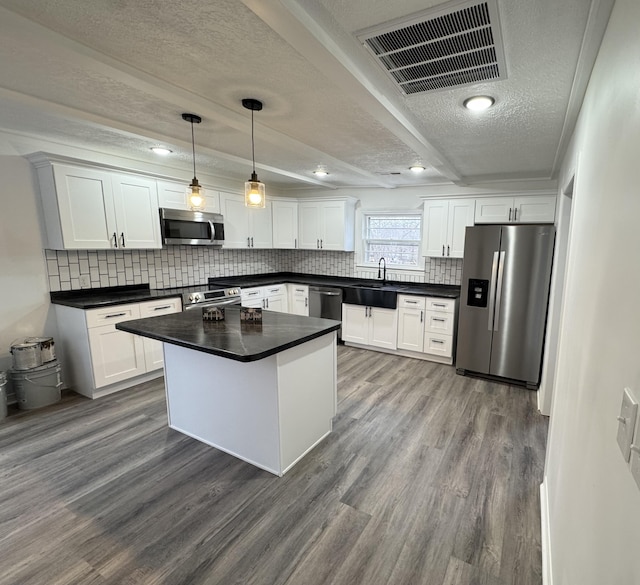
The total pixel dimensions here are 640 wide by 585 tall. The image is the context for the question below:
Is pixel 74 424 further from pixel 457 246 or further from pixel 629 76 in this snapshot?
pixel 457 246

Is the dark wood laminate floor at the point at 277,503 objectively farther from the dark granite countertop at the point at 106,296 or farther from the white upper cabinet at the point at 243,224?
the white upper cabinet at the point at 243,224

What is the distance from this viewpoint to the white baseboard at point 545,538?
151 centimetres

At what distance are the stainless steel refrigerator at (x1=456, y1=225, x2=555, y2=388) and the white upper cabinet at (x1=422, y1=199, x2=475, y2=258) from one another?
→ 0.68 metres

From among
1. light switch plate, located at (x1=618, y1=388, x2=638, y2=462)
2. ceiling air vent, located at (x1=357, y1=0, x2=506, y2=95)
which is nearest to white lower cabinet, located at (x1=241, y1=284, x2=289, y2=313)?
ceiling air vent, located at (x1=357, y1=0, x2=506, y2=95)

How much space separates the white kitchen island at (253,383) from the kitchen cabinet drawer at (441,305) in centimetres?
211

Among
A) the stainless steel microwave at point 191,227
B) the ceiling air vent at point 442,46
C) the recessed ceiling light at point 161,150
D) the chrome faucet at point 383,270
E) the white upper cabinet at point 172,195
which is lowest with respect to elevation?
the chrome faucet at point 383,270

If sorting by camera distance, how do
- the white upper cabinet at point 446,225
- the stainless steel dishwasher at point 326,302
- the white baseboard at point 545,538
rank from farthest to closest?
1. the stainless steel dishwasher at point 326,302
2. the white upper cabinet at point 446,225
3. the white baseboard at point 545,538

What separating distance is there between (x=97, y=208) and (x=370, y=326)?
3.54 metres

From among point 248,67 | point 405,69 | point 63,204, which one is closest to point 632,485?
point 405,69

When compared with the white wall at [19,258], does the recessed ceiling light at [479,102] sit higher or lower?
higher

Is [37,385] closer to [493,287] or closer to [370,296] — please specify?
[370,296]

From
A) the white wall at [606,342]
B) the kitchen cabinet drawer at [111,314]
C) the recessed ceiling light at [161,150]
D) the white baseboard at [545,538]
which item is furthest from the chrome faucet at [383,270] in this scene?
the white wall at [606,342]

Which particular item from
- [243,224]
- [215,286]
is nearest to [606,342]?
[215,286]

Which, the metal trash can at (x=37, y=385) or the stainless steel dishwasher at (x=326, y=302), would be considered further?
the stainless steel dishwasher at (x=326, y=302)
